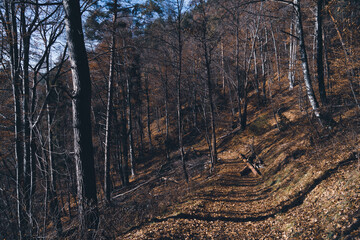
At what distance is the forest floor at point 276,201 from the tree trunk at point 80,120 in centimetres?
91

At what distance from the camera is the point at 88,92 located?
4.84 meters

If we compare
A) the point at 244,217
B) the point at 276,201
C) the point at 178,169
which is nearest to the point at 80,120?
the point at 244,217

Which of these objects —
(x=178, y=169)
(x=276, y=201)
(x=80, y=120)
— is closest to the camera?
(x=80, y=120)

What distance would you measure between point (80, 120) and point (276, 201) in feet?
22.4

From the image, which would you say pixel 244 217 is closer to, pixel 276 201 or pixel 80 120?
pixel 276 201

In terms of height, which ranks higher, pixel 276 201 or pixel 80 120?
pixel 80 120

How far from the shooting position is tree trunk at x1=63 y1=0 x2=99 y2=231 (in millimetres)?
→ 4621

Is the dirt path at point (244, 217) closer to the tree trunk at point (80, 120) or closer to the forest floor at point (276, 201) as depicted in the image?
the forest floor at point (276, 201)

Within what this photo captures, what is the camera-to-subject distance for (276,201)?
730 centimetres

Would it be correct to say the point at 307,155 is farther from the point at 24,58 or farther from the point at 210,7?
the point at 24,58

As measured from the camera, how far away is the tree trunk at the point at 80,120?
15.2 feet

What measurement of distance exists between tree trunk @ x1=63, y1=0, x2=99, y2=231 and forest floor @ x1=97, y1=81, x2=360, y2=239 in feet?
2.97

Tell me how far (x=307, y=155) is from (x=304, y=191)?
247cm

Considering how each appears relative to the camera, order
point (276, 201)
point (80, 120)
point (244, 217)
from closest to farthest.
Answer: point (80, 120) < point (244, 217) < point (276, 201)
